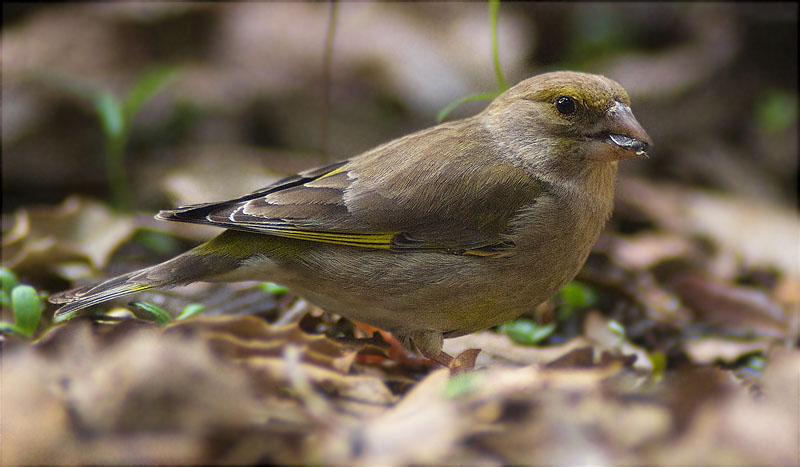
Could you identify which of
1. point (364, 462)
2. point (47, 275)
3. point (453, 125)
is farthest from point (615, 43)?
point (364, 462)

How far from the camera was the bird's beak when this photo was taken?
3.36 m

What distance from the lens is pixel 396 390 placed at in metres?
2.92

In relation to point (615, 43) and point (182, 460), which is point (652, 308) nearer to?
point (182, 460)

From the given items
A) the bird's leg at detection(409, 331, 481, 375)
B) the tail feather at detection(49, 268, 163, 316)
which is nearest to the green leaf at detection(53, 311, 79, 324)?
the tail feather at detection(49, 268, 163, 316)

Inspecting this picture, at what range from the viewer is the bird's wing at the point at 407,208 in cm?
343

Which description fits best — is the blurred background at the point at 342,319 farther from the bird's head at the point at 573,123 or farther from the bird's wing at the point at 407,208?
the bird's head at the point at 573,123

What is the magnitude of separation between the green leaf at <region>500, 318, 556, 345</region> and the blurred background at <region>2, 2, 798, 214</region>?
2.61 m

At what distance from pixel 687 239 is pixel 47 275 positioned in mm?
4028

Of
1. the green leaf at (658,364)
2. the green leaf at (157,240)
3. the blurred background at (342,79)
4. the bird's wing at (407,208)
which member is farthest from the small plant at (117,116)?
the green leaf at (658,364)

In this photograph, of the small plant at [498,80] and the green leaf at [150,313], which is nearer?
the green leaf at [150,313]

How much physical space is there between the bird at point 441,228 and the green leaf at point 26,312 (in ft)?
0.27

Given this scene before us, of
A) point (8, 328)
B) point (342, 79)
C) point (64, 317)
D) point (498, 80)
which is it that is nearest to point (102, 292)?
point (64, 317)

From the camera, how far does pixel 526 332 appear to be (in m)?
3.91

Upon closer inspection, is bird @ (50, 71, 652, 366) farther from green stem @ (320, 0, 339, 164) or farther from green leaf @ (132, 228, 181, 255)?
green leaf @ (132, 228, 181, 255)
